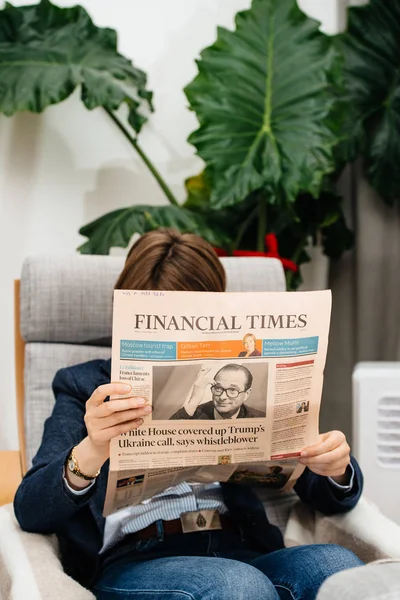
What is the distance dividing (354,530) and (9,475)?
2.08 feet

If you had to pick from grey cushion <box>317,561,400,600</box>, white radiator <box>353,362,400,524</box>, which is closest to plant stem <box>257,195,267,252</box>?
white radiator <box>353,362,400,524</box>

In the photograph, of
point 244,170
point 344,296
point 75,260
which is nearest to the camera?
point 75,260

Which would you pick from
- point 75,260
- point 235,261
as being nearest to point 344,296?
point 235,261

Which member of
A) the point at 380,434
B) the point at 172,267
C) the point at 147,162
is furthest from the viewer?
the point at 147,162

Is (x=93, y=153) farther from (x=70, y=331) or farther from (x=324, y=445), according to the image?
(x=324, y=445)

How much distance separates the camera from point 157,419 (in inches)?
37.8

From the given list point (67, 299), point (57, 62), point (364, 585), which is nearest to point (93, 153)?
point (57, 62)

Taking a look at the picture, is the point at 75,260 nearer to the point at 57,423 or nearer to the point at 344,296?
the point at 57,423

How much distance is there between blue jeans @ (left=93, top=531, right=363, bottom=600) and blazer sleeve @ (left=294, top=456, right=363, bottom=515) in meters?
0.14

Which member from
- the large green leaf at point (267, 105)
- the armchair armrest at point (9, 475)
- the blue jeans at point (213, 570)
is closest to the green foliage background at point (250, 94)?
the large green leaf at point (267, 105)

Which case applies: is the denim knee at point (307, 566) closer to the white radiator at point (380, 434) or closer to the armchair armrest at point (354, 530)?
the armchair armrest at point (354, 530)

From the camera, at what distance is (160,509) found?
44.3 inches

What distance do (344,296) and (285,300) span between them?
146cm

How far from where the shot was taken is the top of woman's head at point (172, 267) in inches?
44.9
